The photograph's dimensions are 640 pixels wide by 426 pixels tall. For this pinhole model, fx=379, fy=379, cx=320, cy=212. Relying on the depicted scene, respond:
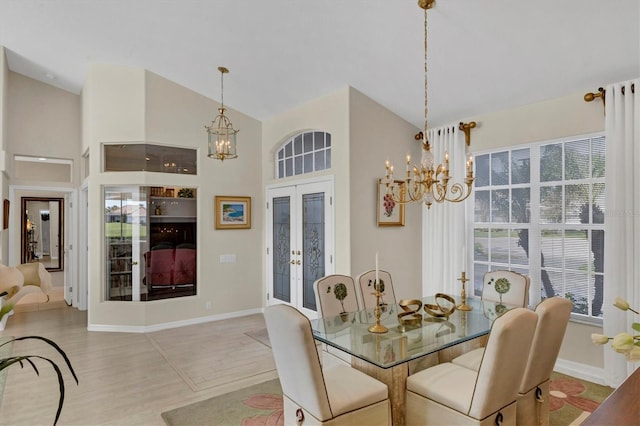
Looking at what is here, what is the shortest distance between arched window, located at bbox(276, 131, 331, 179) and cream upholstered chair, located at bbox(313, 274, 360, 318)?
6.46 feet

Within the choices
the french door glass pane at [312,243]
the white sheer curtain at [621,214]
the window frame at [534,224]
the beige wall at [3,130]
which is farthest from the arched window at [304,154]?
the beige wall at [3,130]

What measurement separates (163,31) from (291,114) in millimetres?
2010

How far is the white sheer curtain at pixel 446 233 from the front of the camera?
4691 mm

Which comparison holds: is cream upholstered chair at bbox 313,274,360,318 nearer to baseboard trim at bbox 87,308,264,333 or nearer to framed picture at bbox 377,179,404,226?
framed picture at bbox 377,179,404,226

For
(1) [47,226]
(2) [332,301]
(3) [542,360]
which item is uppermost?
(1) [47,226]

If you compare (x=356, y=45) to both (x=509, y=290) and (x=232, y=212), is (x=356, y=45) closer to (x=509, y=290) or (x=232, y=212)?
(x=509, y=290)

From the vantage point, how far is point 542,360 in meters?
2.40

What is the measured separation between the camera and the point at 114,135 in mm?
5465

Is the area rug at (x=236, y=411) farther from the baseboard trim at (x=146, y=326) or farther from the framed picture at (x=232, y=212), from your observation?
the framed picture at (x=232, y=212)

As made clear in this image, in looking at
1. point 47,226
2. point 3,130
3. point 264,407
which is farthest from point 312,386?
point 47,226

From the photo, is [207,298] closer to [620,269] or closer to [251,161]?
[251,161]

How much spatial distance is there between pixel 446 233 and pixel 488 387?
2.99 metres

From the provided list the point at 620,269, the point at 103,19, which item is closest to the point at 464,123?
the point at 620,269

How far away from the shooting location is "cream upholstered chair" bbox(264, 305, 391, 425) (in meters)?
2.01
